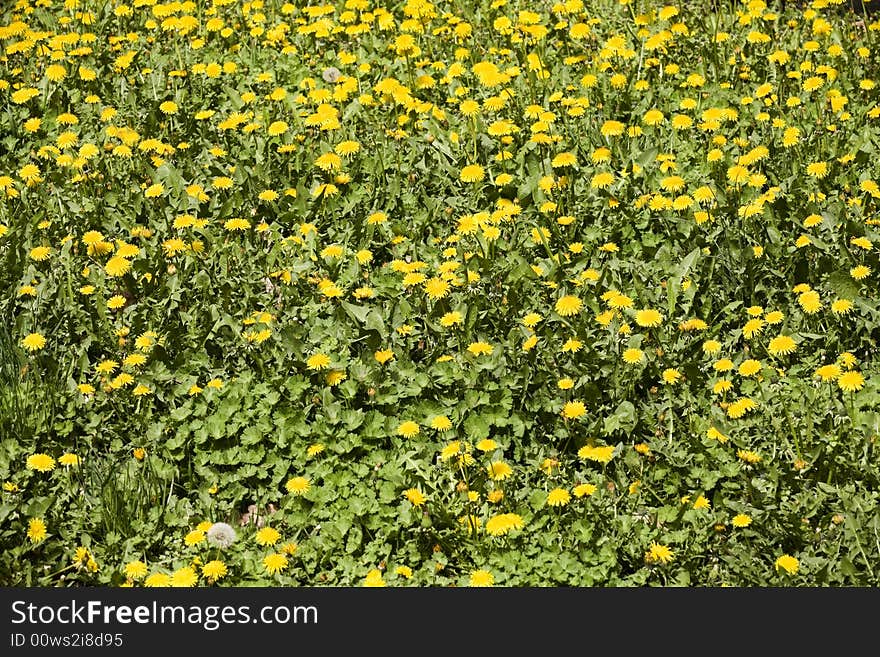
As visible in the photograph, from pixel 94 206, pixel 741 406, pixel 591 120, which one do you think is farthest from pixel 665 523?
pixel 94 206

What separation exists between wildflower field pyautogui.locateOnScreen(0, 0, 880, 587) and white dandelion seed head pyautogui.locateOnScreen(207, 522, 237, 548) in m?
0.01

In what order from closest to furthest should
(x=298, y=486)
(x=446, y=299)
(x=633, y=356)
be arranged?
(x=298, y=486), (x=633, y=356), (x=446, y=299)

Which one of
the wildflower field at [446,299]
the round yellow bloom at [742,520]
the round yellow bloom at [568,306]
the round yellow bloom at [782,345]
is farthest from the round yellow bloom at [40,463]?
the round yellow bloom at [782,345]

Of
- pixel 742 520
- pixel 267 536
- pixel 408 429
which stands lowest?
pixel 742 520

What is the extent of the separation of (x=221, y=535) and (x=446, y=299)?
128 centimetres

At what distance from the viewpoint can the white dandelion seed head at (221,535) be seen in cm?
355

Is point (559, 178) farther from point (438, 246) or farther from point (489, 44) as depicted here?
point (489, 44)

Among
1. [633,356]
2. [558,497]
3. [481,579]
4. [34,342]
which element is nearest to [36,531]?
[34,342]

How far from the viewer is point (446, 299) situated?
14.3 feet

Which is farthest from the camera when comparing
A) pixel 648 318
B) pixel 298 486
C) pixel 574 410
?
pixel 648 318

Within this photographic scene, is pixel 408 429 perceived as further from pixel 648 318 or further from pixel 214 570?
pixel 648 318

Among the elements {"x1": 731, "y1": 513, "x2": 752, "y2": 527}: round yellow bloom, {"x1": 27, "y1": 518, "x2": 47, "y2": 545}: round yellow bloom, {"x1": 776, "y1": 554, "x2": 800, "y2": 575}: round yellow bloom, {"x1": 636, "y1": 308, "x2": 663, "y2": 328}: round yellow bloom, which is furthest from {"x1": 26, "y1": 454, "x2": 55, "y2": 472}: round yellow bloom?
{"x1": 776, "y1": 554, "x2": 800, "y2": 575}: round yellow bloom

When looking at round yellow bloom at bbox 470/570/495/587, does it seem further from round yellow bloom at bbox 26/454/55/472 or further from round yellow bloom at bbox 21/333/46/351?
round yellow bloom at bbox 21/333/46/351

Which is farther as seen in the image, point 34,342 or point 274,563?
point 34,342
